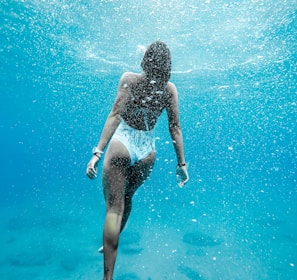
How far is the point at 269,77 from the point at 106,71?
12.9 m

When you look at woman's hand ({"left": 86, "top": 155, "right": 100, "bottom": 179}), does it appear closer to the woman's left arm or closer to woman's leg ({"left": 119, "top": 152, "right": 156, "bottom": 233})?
woman's leg ({"left": 119, "top": 152, "right": 156, "bottom": 233})

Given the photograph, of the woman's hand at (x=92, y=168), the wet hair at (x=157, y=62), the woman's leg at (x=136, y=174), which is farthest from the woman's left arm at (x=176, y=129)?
the woman's hand at (x=92, y=168)

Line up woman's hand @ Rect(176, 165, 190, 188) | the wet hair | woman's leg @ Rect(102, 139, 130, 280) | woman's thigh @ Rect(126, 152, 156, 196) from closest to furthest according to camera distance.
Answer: woman's leg @ Rect(102, 139, 130, 280), the wet hair, woman's thigh @ Rect(126, 152, 156, 196), woman's hand @ Rect(176, 165, 190, 188)

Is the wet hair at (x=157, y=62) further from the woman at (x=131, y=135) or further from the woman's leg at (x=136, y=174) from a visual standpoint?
the woman's leg at (x=136, y=174)

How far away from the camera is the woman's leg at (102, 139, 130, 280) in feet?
9.46

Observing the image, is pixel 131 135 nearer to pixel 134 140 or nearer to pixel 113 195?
pixel 134 140

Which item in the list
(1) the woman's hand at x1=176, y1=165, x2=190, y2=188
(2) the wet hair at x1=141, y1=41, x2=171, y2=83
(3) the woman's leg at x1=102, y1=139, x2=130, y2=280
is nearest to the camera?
(3) the woman's leg at x1=102, y1=139, x2=130, y2=280

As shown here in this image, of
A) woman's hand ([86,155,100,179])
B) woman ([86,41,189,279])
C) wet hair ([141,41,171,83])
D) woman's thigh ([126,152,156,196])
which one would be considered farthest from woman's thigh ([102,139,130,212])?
wet hair ([141,41,171,83])

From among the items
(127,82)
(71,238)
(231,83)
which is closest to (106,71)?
(231,83)

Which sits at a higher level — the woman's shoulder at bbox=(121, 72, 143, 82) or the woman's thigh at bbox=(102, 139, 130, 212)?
the woman's shoulder at bbox=(121, 72, 143, 82)

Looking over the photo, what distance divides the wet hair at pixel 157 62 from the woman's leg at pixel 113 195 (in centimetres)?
91

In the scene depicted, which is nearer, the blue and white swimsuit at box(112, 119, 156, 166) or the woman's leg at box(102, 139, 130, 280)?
the woman's leg at box(102, 139, 130, 280)

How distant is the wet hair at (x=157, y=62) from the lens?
316 cm

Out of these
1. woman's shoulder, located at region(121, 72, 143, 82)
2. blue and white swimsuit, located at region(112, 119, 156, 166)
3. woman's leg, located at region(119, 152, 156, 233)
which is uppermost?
woman's shoulder, located at region(121, 72, 143, 82)
